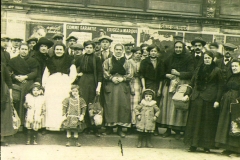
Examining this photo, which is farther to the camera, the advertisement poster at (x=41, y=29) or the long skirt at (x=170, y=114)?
the advertisement poster at (x=41, y=29)

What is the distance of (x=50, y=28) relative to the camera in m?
8.34

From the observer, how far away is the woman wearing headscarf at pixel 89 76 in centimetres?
564

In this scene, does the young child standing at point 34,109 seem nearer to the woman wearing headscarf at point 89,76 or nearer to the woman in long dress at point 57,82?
the woman in long dress at point 57,82

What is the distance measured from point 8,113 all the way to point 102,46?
1983 mm

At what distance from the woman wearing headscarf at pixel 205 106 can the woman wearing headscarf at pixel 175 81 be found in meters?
0.29

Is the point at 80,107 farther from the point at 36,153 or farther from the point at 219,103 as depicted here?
the point at 219,103

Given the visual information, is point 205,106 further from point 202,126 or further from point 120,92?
point 120,92

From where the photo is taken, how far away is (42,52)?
18.6 ft

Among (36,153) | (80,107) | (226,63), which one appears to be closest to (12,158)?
(36,153)

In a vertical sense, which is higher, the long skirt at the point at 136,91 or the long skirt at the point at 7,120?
the long skirt at the point at 136,91

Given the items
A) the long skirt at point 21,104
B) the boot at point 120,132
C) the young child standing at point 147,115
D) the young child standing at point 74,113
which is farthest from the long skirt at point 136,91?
the long skirt at point 21,104

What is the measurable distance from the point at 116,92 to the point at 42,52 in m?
1.34

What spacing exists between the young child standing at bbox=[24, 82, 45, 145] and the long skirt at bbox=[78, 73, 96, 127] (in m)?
0.64

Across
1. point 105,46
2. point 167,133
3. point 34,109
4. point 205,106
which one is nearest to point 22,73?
point 34,109
